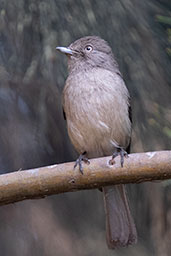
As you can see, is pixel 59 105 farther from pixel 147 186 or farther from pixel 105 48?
pixel 147 186

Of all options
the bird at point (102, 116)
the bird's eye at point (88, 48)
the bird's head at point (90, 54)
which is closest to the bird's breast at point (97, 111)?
the bird at point (102, 116)

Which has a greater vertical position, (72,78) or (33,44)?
(33,44)

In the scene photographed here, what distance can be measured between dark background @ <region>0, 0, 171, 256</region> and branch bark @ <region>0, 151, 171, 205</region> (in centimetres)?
89

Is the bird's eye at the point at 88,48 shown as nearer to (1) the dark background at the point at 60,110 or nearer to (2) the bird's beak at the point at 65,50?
(2) the bird's beak at the point at 65,50

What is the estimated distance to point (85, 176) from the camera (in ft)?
8.13

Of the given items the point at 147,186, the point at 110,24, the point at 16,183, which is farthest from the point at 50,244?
the point at 110,24

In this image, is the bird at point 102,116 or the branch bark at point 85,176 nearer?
the branch bark at point 85,176

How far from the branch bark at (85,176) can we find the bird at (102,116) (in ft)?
1.93

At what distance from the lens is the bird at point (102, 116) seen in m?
3.12

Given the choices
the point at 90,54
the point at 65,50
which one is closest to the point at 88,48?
the point at 90,54

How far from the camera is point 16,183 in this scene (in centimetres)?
244

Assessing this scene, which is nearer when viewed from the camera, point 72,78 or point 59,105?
point 72,78

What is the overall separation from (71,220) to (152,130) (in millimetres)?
897

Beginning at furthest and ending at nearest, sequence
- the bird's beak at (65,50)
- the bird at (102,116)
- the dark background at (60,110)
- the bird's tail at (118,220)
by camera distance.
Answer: the dark background at (60,110) < the bird's beak at (65,50) < the bird at (102,116) < the bird's tail at (118,220)
